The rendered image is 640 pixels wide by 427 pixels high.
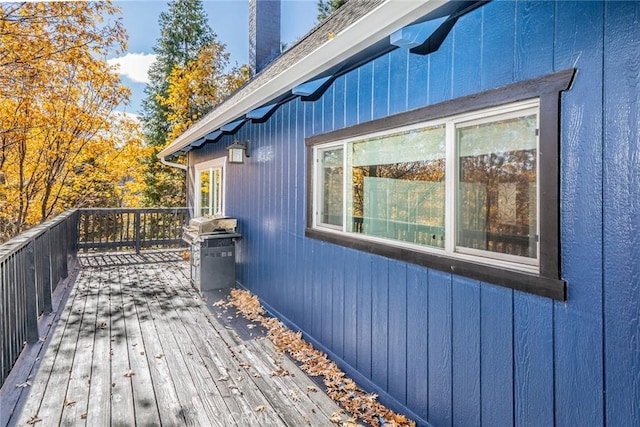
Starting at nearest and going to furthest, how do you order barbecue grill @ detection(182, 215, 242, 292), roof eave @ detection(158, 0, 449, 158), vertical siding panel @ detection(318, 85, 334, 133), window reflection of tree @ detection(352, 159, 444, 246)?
roof eave @ detection(158, 0, 449, 158), window reflection of tree @ detection(352, 159, 444, 246), vertical siding panel @ detection(318, 85, 334, 133), barbecue grill @ detection(182, 215, 242, 292)

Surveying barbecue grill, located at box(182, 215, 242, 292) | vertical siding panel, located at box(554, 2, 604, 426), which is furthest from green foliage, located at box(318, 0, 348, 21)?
vertical siding panel, located at box(554, 2, 604, 426)

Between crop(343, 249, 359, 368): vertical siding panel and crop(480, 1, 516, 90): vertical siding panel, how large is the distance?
66.9 inches

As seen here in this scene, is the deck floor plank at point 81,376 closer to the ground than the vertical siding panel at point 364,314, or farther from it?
closer to the ground

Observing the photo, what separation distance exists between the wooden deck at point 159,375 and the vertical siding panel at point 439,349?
2.44ft

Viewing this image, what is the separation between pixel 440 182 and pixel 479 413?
1358 mm

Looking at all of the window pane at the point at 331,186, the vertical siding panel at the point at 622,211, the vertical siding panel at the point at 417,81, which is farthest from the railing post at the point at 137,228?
the vertical siding panel at the point at 622,211

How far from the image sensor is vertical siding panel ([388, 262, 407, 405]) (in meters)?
2.62

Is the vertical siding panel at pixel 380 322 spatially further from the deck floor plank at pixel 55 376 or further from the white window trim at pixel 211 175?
the white window trim at pixel 211 175

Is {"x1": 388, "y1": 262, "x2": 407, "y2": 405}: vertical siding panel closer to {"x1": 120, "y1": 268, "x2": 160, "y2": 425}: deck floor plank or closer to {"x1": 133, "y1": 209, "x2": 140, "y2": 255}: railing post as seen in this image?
{"x1": 120, "y1": 268, "x2": 160, "y2": 425}: deck floor plank

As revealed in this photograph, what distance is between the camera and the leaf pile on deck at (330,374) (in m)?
2.61

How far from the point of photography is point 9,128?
22.7 feet

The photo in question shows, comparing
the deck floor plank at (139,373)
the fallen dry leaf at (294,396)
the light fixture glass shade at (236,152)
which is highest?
the light fixture glass shade at (236,152)

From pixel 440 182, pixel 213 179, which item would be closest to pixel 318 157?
pixel 440 182

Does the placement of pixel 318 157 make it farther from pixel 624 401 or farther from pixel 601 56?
pixel 624 401
